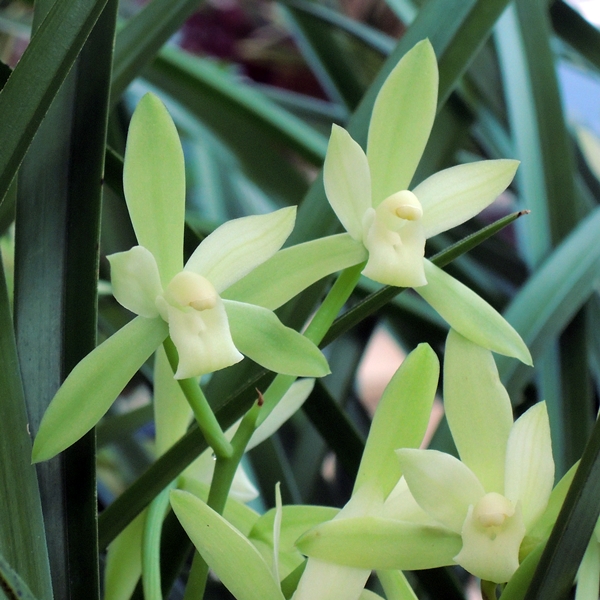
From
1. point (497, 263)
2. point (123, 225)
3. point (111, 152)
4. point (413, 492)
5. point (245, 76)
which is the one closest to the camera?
point (413, 492)

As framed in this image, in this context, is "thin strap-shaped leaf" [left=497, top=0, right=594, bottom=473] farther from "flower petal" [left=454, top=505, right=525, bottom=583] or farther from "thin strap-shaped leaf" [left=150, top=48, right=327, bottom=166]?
"flower petal" [left=454, top=505, right=525, bottom=583]

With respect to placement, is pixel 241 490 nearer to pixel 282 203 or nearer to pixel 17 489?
pixel 17 489

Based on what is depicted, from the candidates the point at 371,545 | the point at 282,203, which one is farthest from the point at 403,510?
the point at 282,203

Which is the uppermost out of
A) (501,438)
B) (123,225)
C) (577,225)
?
(577,225)

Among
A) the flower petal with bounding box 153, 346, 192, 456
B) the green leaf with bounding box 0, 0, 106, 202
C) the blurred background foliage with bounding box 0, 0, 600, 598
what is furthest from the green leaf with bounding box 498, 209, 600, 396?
the green leaf with bounding box 0, 0, 106, 202

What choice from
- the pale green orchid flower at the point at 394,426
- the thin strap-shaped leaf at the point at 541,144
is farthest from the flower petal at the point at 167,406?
the thin strap-shaped leaf at the point at 541,144

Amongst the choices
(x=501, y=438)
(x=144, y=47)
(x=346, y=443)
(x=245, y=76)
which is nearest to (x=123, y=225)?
(x=144, y=47)

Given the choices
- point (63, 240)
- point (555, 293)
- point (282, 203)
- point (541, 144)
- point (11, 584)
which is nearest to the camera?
point (11, 584)

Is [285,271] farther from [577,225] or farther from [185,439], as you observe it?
[577,225]
